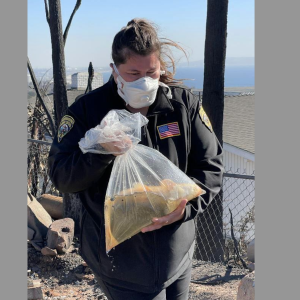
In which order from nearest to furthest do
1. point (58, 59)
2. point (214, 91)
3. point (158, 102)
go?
point (158, 102)
point (58, 59)
point (214, 91)

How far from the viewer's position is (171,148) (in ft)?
6.58

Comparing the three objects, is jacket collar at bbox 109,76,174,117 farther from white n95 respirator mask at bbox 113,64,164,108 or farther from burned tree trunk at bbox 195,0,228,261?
burned tree trunk at bbox 195,0,228,261

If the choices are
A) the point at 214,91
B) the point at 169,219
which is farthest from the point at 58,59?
the point at 169,219

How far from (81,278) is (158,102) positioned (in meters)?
2.60

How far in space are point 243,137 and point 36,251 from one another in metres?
13.5

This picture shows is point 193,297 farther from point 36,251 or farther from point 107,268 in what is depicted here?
point 107,268

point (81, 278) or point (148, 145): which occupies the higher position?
point (148, 145)

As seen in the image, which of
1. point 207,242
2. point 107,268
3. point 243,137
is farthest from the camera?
point 243,137

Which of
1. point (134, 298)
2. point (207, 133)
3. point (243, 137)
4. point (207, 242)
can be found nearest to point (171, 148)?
point (207, 133)

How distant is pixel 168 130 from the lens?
1992 mm

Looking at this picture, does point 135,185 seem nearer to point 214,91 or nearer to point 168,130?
point 168,130

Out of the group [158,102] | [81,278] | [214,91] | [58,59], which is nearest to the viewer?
[158,102]

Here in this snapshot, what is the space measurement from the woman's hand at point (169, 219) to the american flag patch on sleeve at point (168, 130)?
293 mm

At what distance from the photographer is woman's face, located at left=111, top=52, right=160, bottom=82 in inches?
75.7
